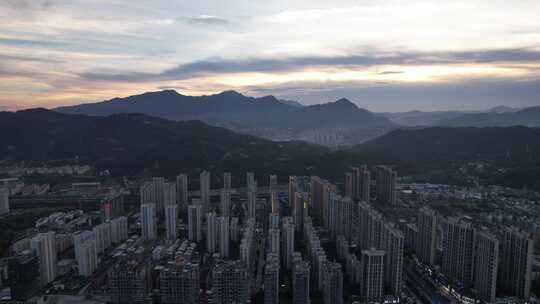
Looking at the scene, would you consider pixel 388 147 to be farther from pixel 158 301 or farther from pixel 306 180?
pixel 158 301

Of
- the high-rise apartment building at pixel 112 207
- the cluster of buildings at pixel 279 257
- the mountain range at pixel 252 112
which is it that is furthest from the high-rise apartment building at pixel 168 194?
the mountain range at pixel 252 112

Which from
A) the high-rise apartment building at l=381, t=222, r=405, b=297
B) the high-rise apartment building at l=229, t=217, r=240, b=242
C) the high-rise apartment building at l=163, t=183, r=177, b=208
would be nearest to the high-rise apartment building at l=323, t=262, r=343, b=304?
the high-rise apartment building at l=381, t=222, r=405, b=297

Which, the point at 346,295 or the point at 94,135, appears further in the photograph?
the point at 94,135

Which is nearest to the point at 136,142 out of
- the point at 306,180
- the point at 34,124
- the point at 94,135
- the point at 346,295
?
the point at 94,135

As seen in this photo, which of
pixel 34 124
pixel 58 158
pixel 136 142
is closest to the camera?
pixel 58 158

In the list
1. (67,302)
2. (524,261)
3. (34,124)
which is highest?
(34,124)

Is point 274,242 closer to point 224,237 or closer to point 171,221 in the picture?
point 224,237

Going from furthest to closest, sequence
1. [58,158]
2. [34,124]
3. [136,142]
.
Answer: [34,124], [136,142], [58,158]

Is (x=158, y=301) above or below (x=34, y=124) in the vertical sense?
below
